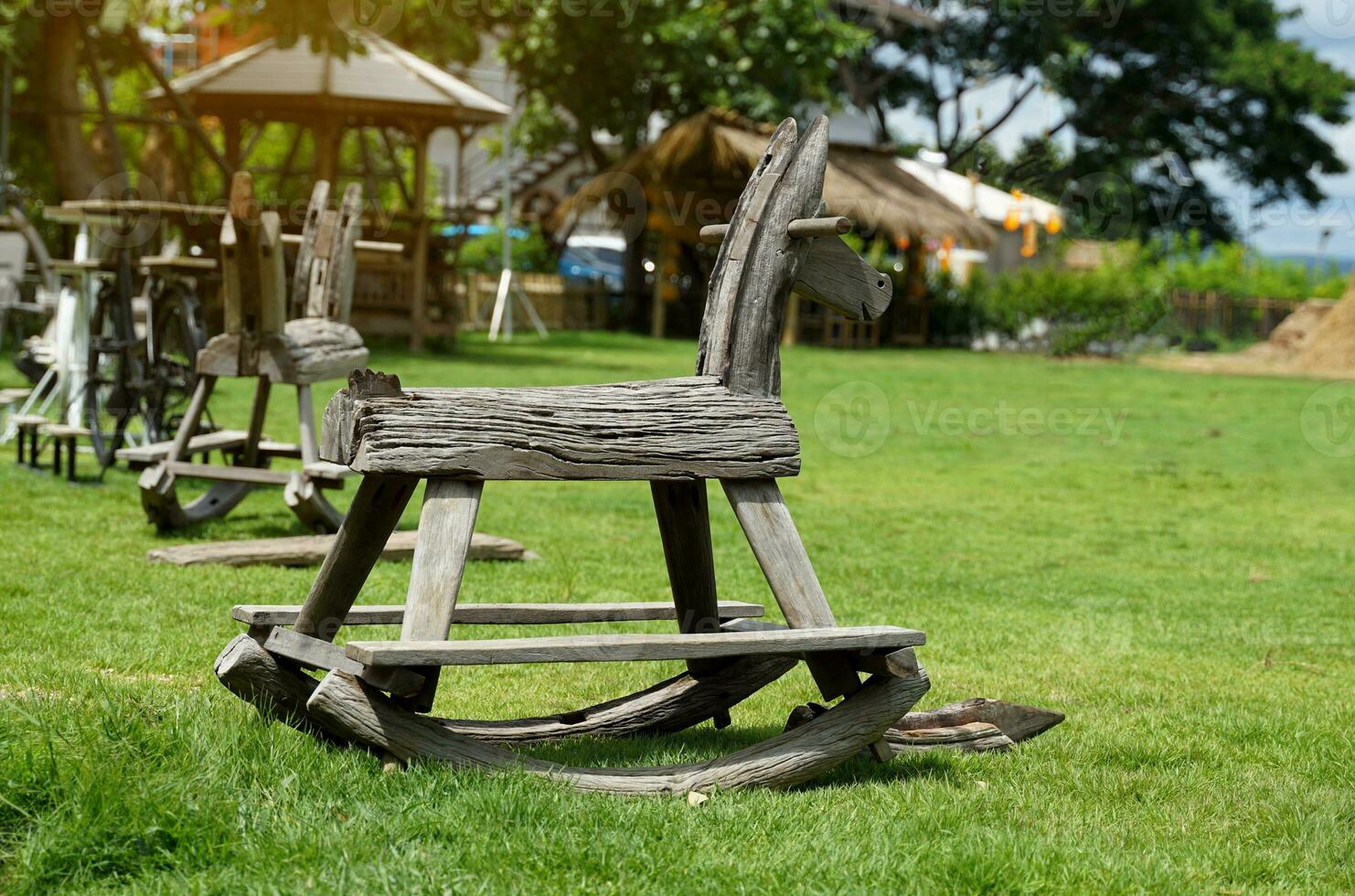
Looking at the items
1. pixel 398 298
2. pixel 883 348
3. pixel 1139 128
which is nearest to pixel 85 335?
pixel 398 298

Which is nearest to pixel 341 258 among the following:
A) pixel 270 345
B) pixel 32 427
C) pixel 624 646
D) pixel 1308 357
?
pixel 270 345

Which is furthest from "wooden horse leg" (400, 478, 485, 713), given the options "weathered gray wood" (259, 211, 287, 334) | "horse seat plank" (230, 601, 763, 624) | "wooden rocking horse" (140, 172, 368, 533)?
"weathered gray wood" (259, 211, 287, 334)

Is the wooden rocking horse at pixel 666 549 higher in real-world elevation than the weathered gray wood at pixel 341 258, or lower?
lower

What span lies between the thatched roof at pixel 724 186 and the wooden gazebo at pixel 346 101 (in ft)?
18.2

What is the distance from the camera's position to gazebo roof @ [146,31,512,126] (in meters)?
20.2

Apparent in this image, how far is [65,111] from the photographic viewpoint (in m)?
19.8

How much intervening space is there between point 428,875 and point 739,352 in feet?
5.79

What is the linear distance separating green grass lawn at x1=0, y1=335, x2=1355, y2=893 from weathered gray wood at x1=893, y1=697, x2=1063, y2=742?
3.1 inches

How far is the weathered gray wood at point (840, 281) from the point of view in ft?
14.9

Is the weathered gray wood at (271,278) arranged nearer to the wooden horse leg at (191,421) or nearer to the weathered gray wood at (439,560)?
the wooden horse leg at (191,421)

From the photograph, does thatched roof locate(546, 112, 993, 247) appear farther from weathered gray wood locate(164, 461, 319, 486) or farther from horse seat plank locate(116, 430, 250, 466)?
weathered gray wood locate(164, 461, 319, 486)

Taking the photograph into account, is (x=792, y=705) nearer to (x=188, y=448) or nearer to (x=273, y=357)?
(x=273, y=357)

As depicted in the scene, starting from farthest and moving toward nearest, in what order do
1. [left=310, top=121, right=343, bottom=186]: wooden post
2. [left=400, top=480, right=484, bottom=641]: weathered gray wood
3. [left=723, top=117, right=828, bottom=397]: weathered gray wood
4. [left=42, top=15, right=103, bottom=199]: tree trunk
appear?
1. [left=310, top=121, right=343, bottom=186]: wooden post
2. [left=42, top=15, right=103, bottom=199]: tree trunk
3. [left=723, top=117, right=828, bottom=397]: weathered gray wood
4. [left=400, top=480, right=484, bottom=641]: weathered gray wood

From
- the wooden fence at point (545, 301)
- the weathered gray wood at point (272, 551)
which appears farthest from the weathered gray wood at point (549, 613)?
the wooden fence at point (545, 301)
